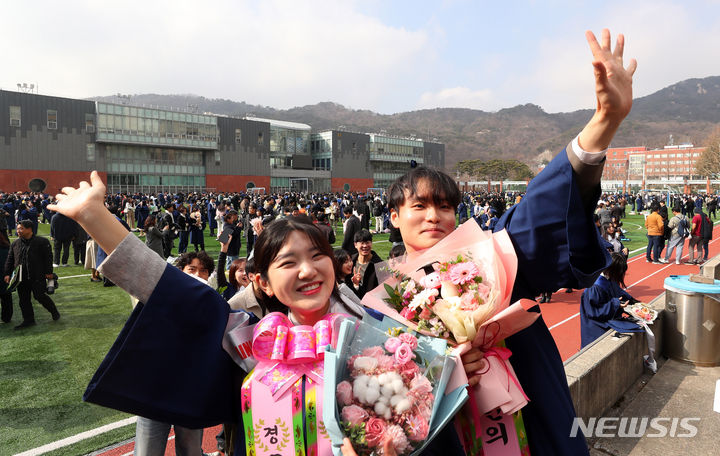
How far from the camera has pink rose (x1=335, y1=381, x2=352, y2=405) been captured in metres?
1.24

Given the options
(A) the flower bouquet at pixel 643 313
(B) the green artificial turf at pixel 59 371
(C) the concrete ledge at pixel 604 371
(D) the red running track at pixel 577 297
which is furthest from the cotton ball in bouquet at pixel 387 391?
(D) the red running track at pixel 577 297

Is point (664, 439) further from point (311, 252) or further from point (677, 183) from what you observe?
point (677, 183)

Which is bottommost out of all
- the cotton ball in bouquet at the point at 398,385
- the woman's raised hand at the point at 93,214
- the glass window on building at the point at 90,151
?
the cotton ball in bouquet at the point at 398,385

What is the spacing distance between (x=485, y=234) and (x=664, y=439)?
10.3ft

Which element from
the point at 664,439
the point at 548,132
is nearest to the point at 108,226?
the point at 664,439

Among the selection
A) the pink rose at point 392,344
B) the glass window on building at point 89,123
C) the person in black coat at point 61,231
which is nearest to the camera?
the pink rose at point 392,344

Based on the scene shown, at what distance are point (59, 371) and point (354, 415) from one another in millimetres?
5491

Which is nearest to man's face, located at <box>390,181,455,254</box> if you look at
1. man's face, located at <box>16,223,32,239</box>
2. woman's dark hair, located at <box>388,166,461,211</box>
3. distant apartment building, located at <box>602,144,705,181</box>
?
woman's dark hair, located at <box>388,166,461,211</box>

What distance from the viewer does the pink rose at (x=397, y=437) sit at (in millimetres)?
1192

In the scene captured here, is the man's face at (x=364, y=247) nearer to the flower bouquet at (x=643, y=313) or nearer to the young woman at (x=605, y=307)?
the young woman at (x=605, y=307)

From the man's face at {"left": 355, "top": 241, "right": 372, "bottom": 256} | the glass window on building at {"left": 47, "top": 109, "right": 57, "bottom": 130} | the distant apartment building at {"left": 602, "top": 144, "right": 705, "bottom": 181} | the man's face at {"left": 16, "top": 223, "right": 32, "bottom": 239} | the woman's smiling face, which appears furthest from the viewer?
the distant apartment building at {"left": 602, "top": 144, "right": 705, "bottom": 181}

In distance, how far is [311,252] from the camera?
1671mm

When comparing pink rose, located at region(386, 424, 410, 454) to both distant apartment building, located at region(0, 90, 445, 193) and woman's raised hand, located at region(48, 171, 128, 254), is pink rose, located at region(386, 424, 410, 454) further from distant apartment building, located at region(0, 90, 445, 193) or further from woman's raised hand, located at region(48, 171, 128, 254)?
distant apartment building, located at region(0, 90, 445, 193)

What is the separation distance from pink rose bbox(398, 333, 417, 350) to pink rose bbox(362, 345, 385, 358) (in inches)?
2.9
